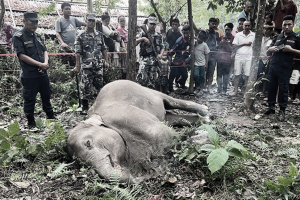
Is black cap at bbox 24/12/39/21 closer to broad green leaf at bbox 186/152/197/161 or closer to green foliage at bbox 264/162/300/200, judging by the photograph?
broad green leaf at bbox 186/152/197/161

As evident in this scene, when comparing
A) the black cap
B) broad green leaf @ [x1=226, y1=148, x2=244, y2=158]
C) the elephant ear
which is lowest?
broad green leaf @ [x1=226, y1=148, x2=244, y2=158]

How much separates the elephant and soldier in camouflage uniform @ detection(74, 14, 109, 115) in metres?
1.68

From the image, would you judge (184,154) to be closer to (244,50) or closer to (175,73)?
(175,73)

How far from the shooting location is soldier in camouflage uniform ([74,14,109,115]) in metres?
6.00

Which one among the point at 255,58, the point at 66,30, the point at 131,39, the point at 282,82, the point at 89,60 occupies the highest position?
the point at 66,30

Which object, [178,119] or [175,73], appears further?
[175,73]

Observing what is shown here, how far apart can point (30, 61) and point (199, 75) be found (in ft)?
16.8

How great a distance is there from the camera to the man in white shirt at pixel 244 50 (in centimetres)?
778

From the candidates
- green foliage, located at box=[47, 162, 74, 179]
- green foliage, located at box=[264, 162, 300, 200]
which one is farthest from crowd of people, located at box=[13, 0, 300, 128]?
green foliage, located at box=[264, 162, 300, 200]

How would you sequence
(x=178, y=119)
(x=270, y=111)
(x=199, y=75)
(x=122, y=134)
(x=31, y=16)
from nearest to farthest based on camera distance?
(x=122, y=134), (x=31, y=16), (x=178, y=119), (x=270, y=111), (x=199, y=75)

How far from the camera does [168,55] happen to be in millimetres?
Answer: 8484

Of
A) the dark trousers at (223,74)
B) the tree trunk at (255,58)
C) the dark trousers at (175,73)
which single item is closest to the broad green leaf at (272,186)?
the tree trunk at (255,58)

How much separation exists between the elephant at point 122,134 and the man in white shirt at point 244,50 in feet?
14.2

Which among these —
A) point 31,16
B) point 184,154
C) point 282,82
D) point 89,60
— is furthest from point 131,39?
point 282,82
